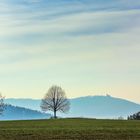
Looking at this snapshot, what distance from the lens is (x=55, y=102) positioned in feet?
582

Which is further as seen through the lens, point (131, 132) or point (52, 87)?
point (52, 87)

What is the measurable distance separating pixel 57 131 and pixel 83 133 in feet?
15.7

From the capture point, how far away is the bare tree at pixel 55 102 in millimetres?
175250

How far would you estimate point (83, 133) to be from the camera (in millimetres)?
67688

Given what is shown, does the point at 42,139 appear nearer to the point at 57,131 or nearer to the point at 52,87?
the point at 57,131

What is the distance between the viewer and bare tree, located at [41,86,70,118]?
575 ft

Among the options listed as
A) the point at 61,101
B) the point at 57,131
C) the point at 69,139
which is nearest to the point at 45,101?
the point at 61,101

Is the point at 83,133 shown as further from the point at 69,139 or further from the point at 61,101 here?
the point at 61,101

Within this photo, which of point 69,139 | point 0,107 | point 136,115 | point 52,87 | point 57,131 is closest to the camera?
point 69,139

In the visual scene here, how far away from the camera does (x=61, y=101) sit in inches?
7008

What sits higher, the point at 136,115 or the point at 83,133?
the point at 136,115

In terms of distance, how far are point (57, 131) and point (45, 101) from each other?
107m

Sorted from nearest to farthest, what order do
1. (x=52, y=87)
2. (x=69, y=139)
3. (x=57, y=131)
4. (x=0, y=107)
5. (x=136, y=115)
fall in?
(x=69, y=139) → (x=57, y=131) → (x=0, y=107) → (x=136, y=115) → (x=52, y=87)

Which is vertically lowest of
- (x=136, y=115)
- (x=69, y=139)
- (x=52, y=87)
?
(x=69, y=139)
